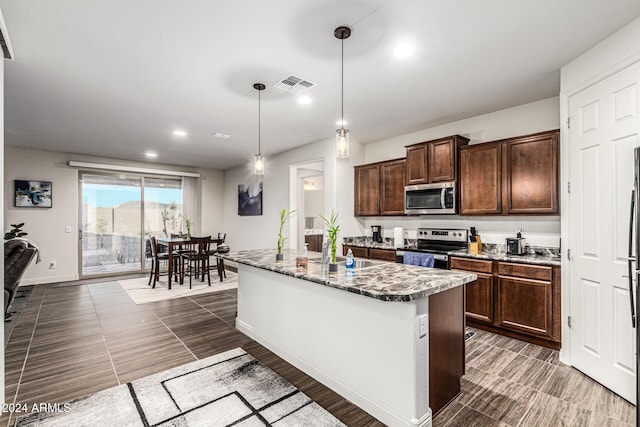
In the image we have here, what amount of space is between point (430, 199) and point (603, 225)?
6.45ft

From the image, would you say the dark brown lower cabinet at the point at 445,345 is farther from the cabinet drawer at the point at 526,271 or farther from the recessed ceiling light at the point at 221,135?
the recessed ceiling light at the point at 221,135

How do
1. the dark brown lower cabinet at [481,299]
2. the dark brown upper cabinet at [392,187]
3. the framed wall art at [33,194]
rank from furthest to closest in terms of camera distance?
the framed wall art at [33,194] → the dark brown upper cabinet at [392,187] → the dark brown lower cabinet at [481,299]

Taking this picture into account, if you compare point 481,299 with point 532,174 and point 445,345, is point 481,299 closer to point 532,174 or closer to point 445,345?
point 532,174

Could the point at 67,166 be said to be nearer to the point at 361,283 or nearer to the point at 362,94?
the point at 362,94

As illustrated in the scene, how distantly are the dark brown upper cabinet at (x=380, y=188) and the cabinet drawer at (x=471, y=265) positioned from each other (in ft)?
3.85

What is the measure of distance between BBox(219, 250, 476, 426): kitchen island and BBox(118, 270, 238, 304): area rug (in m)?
2.91

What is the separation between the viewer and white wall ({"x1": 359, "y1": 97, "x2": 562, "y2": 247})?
3480 mm

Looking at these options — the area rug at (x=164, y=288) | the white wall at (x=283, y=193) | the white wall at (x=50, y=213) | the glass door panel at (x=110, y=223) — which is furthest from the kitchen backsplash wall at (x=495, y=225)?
the white wall at (x=50, y=213)

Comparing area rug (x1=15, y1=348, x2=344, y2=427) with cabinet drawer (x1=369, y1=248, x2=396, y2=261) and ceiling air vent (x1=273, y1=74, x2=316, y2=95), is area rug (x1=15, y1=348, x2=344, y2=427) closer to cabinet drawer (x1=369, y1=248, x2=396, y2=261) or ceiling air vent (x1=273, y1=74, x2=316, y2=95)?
cabinet drawer (x1=369, y1=248, x2=396, y2=261)

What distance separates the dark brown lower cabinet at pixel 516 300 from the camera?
299cm

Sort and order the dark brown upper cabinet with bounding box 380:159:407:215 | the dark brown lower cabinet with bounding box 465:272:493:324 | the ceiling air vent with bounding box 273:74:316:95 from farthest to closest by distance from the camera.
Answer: the dark brown upper cabinet with bounding box 380:159:407:215 → the dark brown lower cabinet with bounding box 465:272:493:324 → the ceiling air vent with bounding box 273:74:316:95

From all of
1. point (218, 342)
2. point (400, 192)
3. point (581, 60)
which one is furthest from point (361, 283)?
point (400, 192)

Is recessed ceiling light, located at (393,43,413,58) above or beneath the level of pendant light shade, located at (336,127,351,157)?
above

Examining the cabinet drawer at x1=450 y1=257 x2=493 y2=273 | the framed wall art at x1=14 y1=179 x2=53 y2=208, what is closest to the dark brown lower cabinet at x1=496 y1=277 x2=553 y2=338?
the cabinet drawer at x1=450 y1=257 x2=493 y2=273
